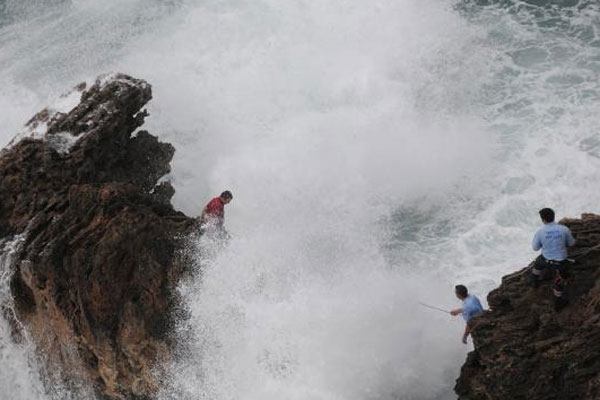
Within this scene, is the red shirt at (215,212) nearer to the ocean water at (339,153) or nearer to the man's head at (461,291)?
the ocean water at (339,153)

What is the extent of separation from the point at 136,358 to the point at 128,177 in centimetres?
372

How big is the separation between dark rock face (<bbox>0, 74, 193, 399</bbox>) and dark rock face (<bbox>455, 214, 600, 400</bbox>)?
5099mm

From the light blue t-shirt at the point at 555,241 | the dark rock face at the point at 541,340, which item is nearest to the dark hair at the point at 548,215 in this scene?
the light blue t-shirt at the point at 555,241

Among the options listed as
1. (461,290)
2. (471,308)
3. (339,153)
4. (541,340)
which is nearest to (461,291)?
(461,290)

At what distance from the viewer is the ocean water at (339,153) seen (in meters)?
11.2

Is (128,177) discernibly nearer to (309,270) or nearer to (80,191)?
(80,191)

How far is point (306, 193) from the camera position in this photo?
52.9ft

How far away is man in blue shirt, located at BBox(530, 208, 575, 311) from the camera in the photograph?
8461 mm

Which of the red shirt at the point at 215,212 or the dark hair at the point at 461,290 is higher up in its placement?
the red shirt at the point at 215,212

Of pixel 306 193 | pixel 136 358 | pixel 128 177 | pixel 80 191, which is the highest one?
pixel 80 191

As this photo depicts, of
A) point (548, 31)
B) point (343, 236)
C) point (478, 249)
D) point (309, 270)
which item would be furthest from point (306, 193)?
point (548, 31)

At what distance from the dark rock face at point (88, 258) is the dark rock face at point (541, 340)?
16.7 ft

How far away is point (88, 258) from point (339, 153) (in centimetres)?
Result: 827

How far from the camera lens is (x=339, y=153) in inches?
672
